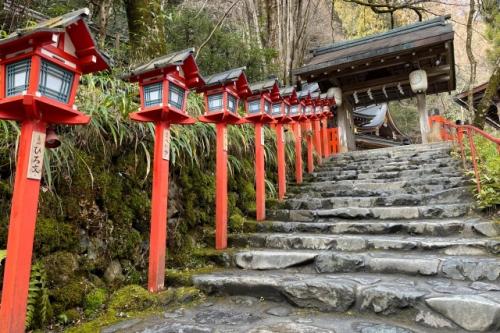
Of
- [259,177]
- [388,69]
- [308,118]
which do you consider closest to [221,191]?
[259,177]

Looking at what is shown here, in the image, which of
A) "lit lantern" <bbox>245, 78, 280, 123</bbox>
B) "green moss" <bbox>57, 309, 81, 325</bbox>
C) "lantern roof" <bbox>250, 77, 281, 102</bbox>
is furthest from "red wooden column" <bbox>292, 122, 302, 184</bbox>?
"green moss" <bbox>57, 309, 81, 325</bbox>

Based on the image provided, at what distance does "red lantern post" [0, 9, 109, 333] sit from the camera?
1.95 metres

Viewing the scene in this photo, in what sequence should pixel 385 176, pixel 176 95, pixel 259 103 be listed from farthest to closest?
pixel 385 176 → pixel 259 103 → pixel 176 95

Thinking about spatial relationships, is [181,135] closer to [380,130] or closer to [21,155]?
[21,155]

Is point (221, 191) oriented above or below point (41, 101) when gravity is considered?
below

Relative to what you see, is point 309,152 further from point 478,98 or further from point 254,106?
point 478,98

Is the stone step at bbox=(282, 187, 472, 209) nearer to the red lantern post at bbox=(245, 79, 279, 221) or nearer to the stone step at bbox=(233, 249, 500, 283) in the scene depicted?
the red lantern post at bbox=(245, 79, 279, 221)

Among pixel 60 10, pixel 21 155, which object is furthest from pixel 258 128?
pixel 60 10

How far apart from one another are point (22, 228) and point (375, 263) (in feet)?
8.93

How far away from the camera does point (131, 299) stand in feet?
9.08

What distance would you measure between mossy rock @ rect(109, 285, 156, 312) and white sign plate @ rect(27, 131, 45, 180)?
1.22 metres

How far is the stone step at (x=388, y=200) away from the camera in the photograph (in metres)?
4.49

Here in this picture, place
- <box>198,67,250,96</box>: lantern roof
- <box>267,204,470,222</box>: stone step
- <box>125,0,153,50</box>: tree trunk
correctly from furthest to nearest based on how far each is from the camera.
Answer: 1. <box>125,0,153,50</box>: tree trunk
2. <box>267,204,470,222</box>: stone step
3. <box>198,67,250,96</box>: lantern roof

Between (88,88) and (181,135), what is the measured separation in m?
1.04
